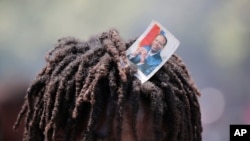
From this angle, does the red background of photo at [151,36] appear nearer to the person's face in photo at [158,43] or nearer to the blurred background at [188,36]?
the person's face in photo at [158,43]

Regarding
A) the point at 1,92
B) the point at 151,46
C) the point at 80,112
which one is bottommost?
the point at 80,112

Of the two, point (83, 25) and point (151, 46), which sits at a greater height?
point (83, 25)

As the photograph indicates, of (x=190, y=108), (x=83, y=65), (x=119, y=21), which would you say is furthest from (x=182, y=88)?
(x=119, y=21)

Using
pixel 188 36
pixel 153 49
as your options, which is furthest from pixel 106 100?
pixel 188 36

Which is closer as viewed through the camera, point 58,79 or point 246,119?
point 58,79

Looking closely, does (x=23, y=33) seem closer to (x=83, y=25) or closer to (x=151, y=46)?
(x=83, y=25)

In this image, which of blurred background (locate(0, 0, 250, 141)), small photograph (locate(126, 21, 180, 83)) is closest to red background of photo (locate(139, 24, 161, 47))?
small photograph (locate(126, 21, 180, 83))
